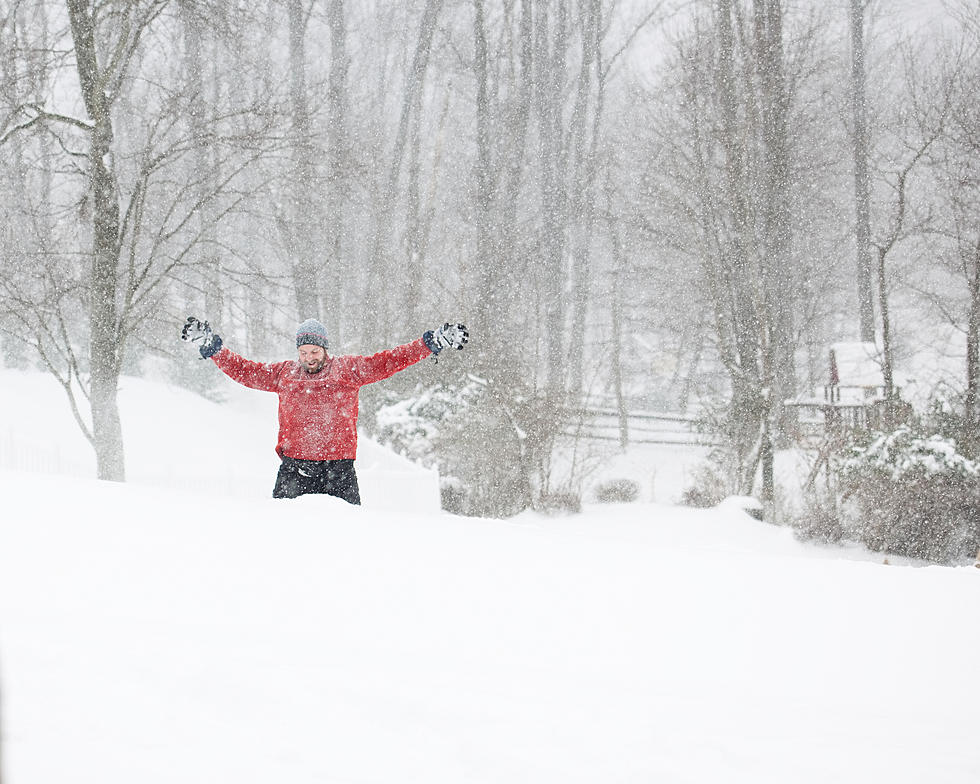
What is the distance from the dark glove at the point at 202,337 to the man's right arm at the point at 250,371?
59 mm

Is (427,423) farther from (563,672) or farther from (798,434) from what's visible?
(563,672)

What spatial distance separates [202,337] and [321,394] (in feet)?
2.97

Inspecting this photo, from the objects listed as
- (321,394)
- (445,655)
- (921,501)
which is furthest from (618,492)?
(445,655)

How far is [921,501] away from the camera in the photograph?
9.53m

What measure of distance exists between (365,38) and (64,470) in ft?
64.0

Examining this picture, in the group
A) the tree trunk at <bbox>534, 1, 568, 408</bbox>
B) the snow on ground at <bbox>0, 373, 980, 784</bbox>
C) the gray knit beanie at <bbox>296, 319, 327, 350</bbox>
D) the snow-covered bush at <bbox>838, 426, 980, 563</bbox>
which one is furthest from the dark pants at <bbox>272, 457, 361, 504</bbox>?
the tree trunk at <bbox>534, 1, 568, 408</bbox>

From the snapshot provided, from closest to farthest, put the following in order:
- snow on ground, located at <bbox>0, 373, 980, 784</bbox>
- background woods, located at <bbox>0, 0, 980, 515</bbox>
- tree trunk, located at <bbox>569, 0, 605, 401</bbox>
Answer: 1. snow on ground, located at <bbox>0, 373, 980, 784</bbox>
2. background woods, located at <bbox>0, 0, 980, 515</bbox>
3. tree trunk, located at <bbox>569, 0, 605, 401</bbox>

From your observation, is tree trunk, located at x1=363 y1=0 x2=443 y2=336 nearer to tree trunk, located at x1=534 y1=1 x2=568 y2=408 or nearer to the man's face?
tree trunk, located at x1=534 y1=1 x2=568 y2=408

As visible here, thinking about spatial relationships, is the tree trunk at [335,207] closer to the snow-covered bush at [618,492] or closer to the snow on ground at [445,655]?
the snow-covered bush at [618,492]

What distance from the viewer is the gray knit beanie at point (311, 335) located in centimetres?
497

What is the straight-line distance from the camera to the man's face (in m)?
4.95

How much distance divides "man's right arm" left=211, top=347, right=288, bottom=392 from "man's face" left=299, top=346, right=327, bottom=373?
153 mm

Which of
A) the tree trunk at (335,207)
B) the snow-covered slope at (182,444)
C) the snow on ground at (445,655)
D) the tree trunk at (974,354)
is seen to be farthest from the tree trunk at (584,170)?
the snow on ground at (445,655)

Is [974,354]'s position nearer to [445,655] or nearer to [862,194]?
[862,194]
